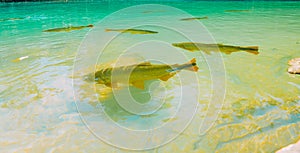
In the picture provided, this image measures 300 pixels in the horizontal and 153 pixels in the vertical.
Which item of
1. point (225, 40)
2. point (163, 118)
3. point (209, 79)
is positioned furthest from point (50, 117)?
point (225, 40)

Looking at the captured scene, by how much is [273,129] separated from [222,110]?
2.27ft

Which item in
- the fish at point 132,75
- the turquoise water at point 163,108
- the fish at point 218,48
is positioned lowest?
the turquoise water at point 163,108

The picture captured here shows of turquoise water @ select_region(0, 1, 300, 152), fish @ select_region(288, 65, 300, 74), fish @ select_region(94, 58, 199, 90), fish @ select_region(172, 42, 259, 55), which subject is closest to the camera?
turquoise water @ select_region(0, 1, 300, 152)

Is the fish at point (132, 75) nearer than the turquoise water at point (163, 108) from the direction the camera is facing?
No

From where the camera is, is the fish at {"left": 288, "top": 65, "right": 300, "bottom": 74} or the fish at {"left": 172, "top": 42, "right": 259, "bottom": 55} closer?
the fish at {"left": 288, "top": 65, "right": 300, "bottom": 74}

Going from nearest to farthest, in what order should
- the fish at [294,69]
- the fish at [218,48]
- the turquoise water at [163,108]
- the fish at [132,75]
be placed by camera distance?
the turquoise water at [163,108]
the fish at [132,75]
the fish at [294,69]
the fish at [218,48]

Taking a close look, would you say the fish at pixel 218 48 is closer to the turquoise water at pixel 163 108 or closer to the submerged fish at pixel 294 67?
the turquoise water at pixel 163 108

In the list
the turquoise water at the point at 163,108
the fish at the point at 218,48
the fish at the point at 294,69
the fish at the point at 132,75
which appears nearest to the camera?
the turquoise water at the point at 163,108

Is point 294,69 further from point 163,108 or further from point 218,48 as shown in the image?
point 163,108

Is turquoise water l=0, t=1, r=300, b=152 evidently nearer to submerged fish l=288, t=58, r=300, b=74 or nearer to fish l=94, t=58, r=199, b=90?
submerged fish l=288, t=58, r=300, b=74

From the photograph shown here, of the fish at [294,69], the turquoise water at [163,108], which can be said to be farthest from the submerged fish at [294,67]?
the turquoise water at [163,108]

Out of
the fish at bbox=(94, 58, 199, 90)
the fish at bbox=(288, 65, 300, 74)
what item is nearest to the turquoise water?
the fish at bbox=(288, 65, 300, 74)

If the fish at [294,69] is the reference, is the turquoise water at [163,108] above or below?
below

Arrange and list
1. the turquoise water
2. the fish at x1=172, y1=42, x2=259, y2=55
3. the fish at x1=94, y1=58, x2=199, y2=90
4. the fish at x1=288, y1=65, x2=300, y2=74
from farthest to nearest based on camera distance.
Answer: the fish at x1=172, y1=42, x2=259, y2=55, the fish at x1=288, y1=65, x2=300, y2=74, the fish at x1=94, y1=58, x2=199, y2=90, the turquoise water
